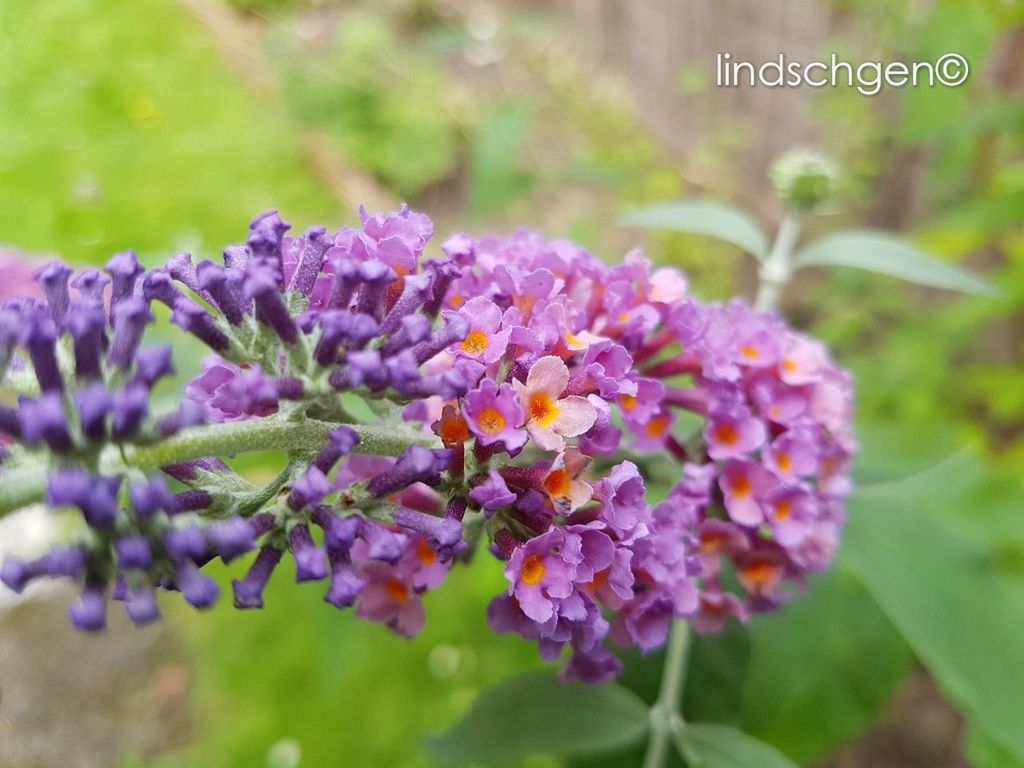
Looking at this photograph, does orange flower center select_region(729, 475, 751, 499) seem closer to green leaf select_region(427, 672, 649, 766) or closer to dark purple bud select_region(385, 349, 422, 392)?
green leaf select_region(427, 672, 649, 766)

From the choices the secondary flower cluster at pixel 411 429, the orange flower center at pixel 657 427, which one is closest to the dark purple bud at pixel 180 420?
the secondary flower cluster at pixel 411 429

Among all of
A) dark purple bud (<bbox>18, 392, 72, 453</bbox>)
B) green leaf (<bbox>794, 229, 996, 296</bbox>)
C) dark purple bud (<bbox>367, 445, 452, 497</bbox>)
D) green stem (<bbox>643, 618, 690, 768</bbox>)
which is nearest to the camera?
dark purple bud (<bbox>18, 392, 72, 453</bbox>)

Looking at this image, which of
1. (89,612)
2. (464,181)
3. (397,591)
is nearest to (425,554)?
(397,591)

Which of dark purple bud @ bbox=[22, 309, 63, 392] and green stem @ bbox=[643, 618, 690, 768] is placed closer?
dark purple bud @ bbox=[22, 309, 63, 392]

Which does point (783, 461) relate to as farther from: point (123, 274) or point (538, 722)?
point (123, 274)

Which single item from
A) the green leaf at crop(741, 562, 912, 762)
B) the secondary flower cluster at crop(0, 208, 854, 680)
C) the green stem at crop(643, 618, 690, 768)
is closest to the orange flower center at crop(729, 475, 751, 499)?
the secondary flower cluster at crop(0, 208, 854, 680)

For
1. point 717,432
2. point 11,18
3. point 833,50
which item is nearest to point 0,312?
point 717,432

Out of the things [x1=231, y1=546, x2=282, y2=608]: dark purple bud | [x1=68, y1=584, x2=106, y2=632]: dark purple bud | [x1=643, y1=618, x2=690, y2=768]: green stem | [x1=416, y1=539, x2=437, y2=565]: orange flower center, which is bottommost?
[x1=643, y1=618, x2=690, y2=768]: green stem
